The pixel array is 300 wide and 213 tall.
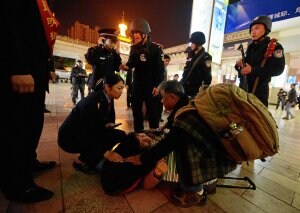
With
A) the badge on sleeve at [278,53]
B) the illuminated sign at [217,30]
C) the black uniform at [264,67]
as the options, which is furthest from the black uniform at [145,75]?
the illuminated sign at [217,30]

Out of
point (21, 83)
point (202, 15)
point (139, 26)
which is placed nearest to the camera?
point (21, 83)

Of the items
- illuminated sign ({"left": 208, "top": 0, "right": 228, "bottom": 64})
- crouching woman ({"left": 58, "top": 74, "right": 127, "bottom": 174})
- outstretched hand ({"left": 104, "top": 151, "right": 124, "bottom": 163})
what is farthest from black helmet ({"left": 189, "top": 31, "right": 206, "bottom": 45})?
illuminated sign ({"left": 208, "top": 0, "right": 228, "bottom": 64})

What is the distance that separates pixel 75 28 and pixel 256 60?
67783mm

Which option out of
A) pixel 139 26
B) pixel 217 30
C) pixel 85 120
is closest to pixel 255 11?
pixel 217 30

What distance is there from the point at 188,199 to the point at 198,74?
2.27m

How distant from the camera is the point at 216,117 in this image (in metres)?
1.13

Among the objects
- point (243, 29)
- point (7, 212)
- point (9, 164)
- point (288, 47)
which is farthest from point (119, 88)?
point (288, 47)

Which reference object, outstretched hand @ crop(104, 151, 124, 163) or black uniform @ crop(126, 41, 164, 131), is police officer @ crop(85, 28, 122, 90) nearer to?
black uniform @ crop(126, 41, 164, 131)

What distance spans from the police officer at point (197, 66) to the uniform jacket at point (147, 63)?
674 millimetres

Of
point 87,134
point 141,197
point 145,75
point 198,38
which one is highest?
point 198,38

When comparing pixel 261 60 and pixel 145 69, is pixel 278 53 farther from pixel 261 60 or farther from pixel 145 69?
pixel 145 69

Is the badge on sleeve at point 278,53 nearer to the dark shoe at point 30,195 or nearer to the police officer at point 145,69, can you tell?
the police officer at point 145,69

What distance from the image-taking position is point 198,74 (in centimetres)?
322

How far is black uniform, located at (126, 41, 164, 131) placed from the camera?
275 cm
